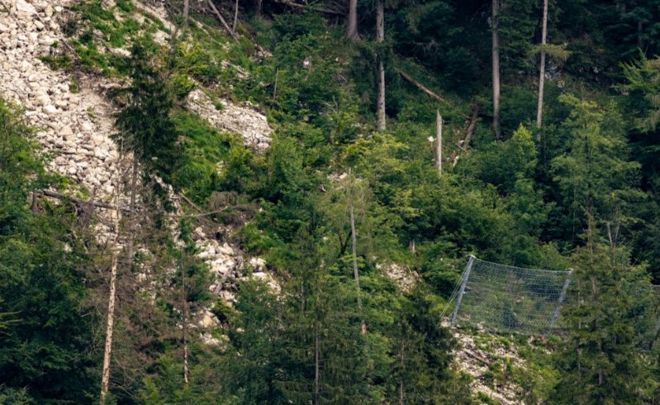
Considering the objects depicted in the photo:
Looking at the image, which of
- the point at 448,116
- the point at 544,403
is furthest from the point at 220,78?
the point at 544,403

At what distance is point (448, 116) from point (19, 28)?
17139 millimetres

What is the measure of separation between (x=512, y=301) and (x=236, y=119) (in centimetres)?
1079

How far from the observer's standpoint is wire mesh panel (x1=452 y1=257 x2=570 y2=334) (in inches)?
1693

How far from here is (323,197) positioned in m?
41.6

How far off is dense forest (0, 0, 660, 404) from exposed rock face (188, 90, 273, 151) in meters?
0.17

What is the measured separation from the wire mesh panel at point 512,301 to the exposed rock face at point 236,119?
323 inches

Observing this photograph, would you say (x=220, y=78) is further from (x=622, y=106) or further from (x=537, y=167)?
(x=622, y=106)

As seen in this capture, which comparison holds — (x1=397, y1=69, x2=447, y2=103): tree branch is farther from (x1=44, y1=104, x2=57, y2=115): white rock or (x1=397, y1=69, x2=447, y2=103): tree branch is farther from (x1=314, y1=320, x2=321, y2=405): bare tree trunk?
(x1=314, y1=320, x2=321, y2=405): bare tree trunk

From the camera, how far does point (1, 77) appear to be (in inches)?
1698

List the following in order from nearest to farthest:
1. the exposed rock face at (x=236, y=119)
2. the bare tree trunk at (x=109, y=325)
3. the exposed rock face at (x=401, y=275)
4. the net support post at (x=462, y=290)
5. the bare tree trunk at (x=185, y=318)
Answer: the bare tree trunk at (x=109, y=325) → the bare tree trunk at (x=185, y=318) → the net support post at (x=462, y=290) → the exposed rock face at (x=401, y=275) → the exposed rock face at (x=236, y=119)

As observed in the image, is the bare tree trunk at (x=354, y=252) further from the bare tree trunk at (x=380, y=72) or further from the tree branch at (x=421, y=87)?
the tree branch at (x=421, y=87)

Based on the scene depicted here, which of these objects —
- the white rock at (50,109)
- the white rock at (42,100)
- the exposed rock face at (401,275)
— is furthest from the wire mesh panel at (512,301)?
the white rock at (42,100)

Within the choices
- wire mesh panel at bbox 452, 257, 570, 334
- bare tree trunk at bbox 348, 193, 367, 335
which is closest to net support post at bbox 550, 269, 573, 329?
wire mesh panel at bbox 452, 257, 570, 334

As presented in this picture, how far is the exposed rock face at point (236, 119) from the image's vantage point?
153ft
